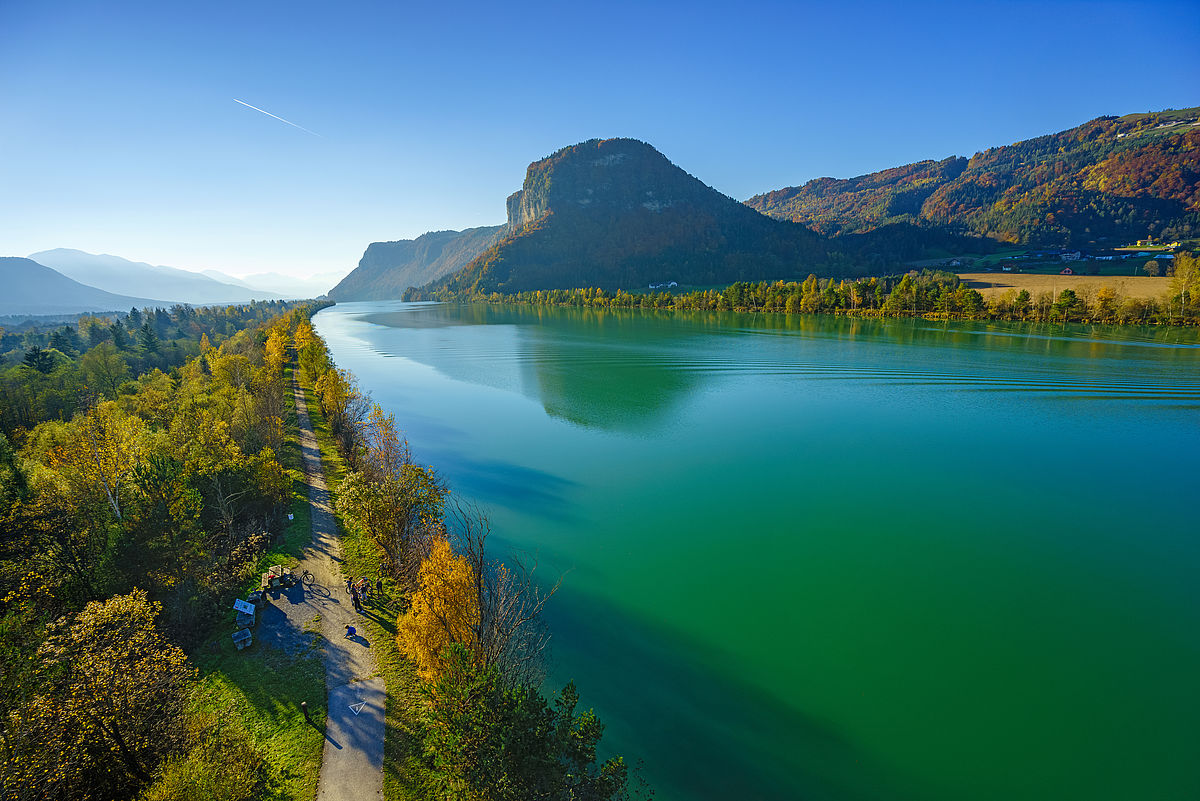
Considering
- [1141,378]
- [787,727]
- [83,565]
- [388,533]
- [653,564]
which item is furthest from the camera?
[1141,378]

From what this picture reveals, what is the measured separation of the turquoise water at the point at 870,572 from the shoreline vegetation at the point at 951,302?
5184 centimetres

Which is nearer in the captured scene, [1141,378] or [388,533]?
[388,533]

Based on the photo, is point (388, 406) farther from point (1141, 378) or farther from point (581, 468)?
point (1141, 378)

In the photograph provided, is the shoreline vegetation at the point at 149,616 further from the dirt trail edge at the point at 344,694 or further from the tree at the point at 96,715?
the dirt trail edge at the point at 344,694

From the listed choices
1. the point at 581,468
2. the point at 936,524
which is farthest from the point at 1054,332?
the point at 581,468

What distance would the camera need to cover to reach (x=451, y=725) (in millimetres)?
9523

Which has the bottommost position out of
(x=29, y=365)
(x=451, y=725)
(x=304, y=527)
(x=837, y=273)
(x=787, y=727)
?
(x=787, y=727)

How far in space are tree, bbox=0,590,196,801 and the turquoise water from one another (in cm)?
995

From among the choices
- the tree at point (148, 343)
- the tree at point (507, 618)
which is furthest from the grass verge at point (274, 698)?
the tree at point (148, 343)

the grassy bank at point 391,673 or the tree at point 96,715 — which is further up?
the tree at point 96,715

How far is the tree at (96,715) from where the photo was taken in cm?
873

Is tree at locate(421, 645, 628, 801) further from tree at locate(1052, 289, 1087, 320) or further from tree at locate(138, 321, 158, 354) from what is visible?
tree at locate(1052, 289, 1087, 320)

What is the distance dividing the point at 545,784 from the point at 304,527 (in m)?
20.0

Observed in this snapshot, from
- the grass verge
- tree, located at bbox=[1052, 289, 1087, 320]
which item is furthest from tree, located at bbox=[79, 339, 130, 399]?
tree, located at bbox=[1052, 289, 1087, 320]
